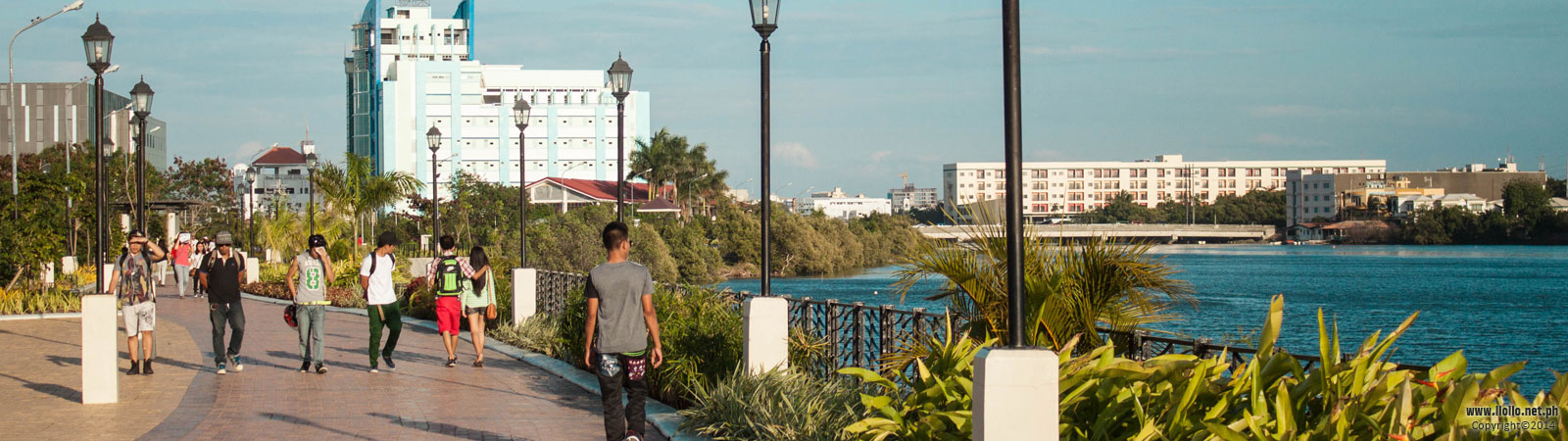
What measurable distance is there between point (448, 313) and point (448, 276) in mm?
385

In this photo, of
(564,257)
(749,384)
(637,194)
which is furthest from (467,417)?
(637,194)

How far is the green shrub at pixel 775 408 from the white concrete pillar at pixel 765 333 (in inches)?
7.5

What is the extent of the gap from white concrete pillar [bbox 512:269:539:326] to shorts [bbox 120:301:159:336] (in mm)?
5126

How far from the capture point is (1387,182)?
17288 centimetres

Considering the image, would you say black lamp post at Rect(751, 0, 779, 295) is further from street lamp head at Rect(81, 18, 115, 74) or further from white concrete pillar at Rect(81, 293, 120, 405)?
street lamp head at Rect(81, 18, 115, 74)

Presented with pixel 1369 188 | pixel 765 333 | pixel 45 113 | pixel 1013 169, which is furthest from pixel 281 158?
pixel 1013 169

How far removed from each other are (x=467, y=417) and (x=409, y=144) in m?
→ 119

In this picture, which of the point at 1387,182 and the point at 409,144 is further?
the point at 1387,182

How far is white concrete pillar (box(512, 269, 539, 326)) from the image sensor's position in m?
17.3

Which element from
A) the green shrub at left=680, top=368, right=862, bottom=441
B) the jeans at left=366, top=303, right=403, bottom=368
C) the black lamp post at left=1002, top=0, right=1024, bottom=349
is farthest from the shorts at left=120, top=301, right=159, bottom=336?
the black lamp post at left=1002, top=0, right=1024, bottom=349

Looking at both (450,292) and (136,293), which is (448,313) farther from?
(136,293)

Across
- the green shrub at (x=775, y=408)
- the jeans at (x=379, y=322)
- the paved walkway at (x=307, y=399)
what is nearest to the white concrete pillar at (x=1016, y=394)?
the green shrub at (x=775, y=408)

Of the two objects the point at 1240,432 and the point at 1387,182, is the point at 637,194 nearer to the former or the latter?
the point at 1240,432

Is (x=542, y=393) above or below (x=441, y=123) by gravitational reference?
below
